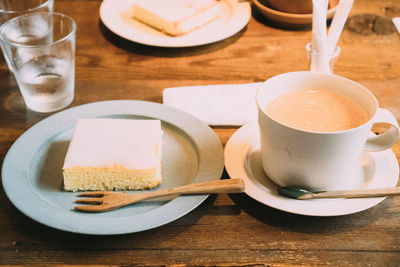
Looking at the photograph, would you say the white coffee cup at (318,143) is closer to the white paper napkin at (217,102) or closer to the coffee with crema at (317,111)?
the coffee with crema at (317,111)

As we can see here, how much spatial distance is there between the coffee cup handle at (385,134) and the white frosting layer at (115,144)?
329mm

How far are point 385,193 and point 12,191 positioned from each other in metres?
0.54

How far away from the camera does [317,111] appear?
25.8 inches

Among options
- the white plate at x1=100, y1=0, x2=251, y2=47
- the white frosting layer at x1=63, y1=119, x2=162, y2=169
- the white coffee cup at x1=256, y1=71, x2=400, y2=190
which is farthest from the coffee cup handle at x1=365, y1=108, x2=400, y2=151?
the white plate at x1=100, y1=0, x2=251, y2=47

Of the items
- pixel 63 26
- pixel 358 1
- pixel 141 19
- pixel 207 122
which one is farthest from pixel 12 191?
pixel 358 1

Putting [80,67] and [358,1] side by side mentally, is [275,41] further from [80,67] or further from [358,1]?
[80,67]

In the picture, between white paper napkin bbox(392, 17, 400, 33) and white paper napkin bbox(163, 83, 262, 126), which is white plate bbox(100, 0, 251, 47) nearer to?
white paper napkin bbox(163, 83, 262, 126)

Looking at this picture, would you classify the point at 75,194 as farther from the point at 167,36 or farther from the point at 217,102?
the point at 167,36

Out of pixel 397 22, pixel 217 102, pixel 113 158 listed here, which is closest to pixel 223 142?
pixel 217 102

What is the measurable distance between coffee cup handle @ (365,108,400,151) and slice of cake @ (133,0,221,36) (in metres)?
0.62

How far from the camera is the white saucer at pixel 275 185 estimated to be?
598 mm

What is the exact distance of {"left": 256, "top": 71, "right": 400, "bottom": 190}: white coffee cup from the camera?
0.58 m

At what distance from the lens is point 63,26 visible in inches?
38.0

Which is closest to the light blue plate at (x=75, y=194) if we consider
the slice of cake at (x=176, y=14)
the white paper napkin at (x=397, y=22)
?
the slice of cake at (x=176, y=14)
